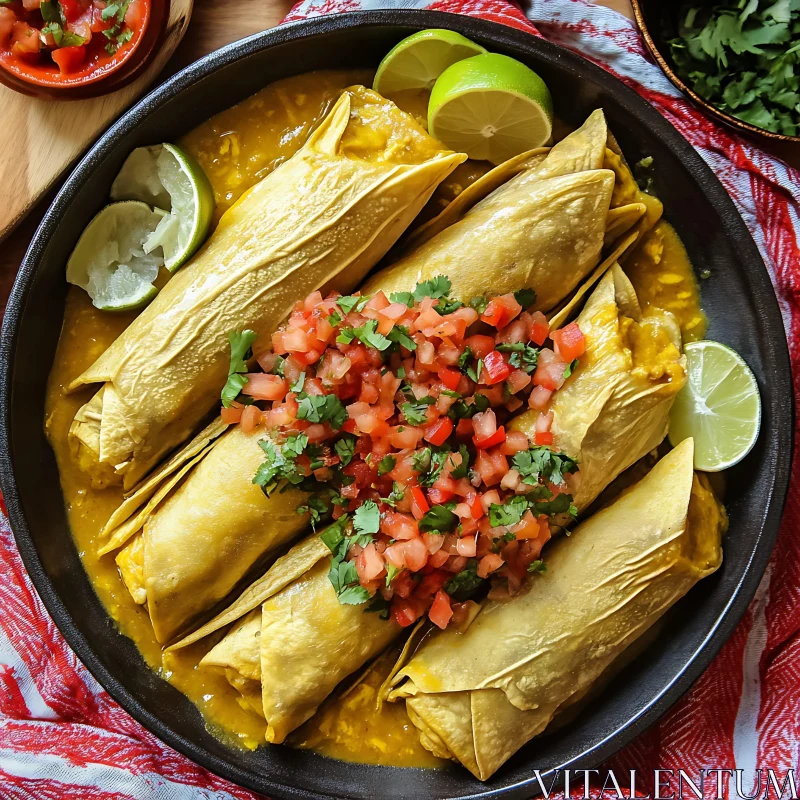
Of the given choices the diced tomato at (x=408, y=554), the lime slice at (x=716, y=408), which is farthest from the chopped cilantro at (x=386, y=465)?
the lime slice at (x=716, y=408)

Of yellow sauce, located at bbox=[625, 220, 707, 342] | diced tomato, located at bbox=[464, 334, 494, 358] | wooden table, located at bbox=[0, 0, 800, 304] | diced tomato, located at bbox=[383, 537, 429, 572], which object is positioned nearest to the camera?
diced tomato, located at bbox=[383, 537, 429, 572]

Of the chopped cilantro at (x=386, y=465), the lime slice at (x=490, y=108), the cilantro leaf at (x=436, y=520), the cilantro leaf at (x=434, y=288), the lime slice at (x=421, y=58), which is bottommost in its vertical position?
the cilantro leaf at (x=436, y=520)

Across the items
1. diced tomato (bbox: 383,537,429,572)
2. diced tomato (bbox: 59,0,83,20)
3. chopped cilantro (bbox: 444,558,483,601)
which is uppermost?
diced tomato (bbox: 59,0,83,20)

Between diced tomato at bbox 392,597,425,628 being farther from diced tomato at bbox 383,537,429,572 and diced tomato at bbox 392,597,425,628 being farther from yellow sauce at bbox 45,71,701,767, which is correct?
yellow sauce at bbox 45,71,701,767

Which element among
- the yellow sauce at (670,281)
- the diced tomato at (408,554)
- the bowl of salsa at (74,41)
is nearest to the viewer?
the diced tomato at (408,554)

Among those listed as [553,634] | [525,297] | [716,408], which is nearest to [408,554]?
[553,634]

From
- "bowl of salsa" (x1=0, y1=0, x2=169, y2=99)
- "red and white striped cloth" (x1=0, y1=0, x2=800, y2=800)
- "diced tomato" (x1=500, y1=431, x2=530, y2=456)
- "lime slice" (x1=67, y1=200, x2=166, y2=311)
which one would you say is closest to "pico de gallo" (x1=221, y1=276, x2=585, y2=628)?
"diced tomato" (x1=500, y1=431, x2=530, y2=456)

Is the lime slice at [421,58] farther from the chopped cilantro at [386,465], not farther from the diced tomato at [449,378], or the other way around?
the chopped cilantro at [386,465]

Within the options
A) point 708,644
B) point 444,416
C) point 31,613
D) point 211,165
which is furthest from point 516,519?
point 31,613
